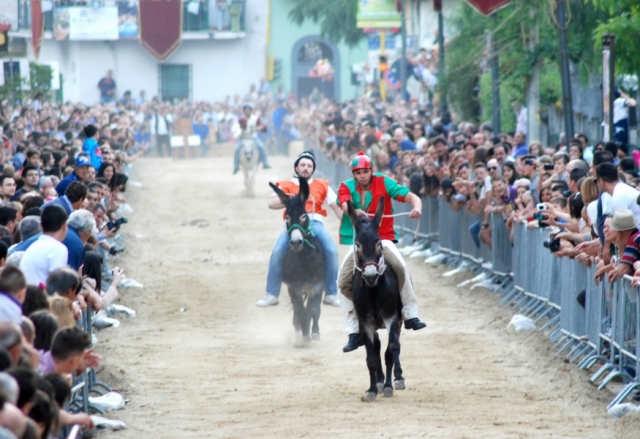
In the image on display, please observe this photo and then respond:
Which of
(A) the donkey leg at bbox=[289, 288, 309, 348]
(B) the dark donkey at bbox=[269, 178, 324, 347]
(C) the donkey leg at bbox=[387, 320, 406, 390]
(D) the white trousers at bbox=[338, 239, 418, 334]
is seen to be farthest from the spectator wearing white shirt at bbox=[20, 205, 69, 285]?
(A) the donkey leg at bbox=[289, 288, 309, 348]

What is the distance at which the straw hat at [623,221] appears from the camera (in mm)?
10242

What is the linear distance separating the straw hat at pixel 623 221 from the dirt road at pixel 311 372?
1.46 meters

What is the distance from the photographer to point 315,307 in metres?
14.0

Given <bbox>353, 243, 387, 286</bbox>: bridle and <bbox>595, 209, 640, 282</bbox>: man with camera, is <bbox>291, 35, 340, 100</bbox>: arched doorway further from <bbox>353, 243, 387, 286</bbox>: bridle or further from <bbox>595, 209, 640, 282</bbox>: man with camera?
<bbox>595, 209, 640, 282</bbox>: man with camera

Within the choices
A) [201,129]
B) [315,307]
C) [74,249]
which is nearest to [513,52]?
[315,307]

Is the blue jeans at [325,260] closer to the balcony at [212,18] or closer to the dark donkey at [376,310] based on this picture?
the dark donkey at [376,310]

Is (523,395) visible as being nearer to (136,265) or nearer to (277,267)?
(277,267)

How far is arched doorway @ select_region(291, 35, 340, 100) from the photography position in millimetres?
58812

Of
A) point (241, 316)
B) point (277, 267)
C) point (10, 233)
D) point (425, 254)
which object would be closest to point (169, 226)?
point (425, 254)

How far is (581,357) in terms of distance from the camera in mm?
11992

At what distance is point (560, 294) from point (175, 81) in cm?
4647

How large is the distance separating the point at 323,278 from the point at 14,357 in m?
8.04

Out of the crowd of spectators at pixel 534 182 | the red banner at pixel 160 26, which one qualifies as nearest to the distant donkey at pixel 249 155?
the crowd of spectators at pixel 534 182

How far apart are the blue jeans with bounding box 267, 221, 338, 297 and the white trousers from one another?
2546 mm
